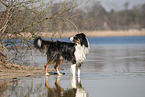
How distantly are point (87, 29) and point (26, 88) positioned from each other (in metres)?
5.30

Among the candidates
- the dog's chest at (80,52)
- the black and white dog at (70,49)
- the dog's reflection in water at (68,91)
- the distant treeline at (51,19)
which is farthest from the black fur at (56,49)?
the dog's reflection in water at (68,91)

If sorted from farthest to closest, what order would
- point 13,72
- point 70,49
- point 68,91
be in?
point 13,72 < point 70,49 < point 68,91

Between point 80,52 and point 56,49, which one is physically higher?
point 56,49

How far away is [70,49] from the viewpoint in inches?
454

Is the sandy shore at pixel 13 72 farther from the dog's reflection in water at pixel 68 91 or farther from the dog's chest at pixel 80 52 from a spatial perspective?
the dog's reflection in water at pixel 68 91

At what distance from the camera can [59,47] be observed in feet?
38.6

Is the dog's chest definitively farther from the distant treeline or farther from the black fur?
the distant treeline

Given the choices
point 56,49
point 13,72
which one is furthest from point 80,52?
point 13,72

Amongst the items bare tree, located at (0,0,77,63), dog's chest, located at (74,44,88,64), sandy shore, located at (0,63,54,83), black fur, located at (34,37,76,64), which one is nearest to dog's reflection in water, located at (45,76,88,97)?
dog's chest, located at (74,44,88,64)

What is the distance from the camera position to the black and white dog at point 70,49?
11.3 meters

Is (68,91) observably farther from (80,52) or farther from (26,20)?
(26,20)

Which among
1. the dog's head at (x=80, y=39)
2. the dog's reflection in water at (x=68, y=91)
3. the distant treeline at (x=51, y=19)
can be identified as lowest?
the dog's reflection in water at (x=68, y=91)

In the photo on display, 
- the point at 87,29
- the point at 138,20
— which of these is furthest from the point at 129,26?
the point at 87,29

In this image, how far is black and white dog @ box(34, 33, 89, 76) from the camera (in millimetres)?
11273
